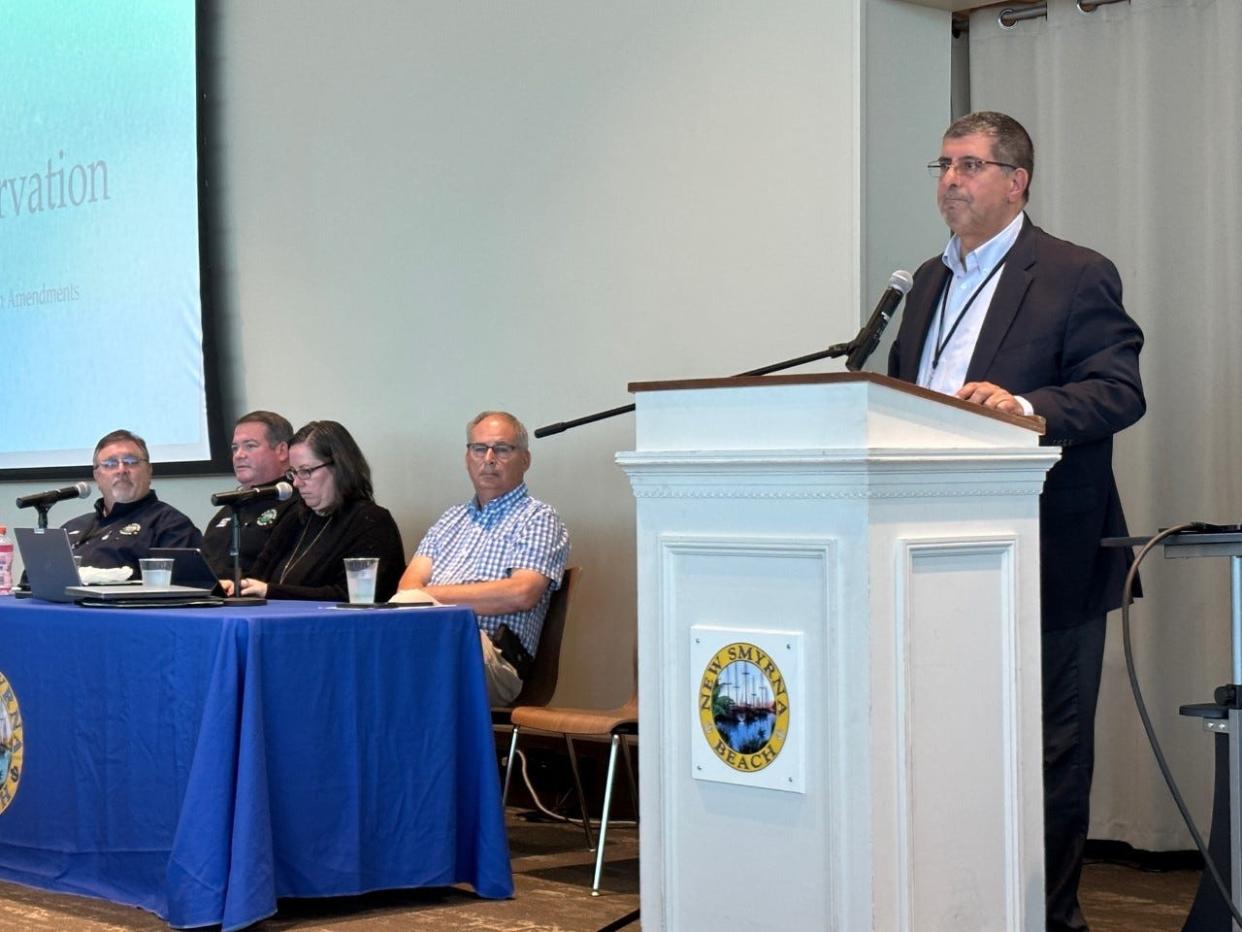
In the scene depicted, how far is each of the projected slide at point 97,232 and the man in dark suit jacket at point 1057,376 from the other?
12.9ft

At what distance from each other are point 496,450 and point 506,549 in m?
0.28

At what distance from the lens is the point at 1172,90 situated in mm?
4078

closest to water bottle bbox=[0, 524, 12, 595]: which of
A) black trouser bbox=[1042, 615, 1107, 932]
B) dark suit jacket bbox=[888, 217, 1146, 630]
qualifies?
dark suit jacket bbox=[888, 217, 1146, 630]

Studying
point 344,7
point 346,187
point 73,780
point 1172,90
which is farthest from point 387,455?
point 1172,90

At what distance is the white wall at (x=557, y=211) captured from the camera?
4.37m

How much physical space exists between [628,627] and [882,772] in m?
2.82

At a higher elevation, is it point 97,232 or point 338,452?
point 97,232

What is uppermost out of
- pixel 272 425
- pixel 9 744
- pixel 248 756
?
pixel 272 425

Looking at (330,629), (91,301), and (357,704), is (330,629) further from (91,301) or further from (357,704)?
(91,301)

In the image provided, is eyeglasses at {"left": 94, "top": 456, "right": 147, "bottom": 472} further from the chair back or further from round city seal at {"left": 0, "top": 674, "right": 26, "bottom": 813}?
the chair back

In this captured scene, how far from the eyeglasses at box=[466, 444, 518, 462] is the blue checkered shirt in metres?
0.10

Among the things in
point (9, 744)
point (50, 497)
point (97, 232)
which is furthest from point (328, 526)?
point (97, 232)

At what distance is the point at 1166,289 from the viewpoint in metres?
4.07

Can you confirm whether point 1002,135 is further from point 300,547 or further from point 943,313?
point 300,547
